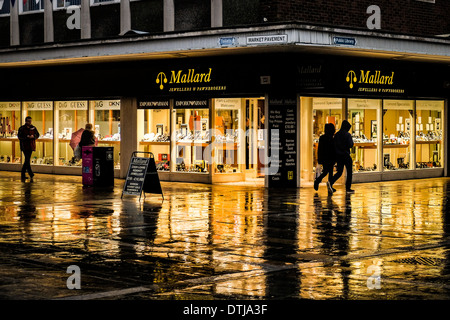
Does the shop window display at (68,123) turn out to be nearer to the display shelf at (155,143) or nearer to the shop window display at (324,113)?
the display shelf at (155,143)

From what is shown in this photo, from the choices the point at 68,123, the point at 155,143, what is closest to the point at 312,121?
the point at 155,143

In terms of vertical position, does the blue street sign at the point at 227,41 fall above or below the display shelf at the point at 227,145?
above

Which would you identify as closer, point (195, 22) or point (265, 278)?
point (265, 278)

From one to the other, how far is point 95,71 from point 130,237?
1442 cm

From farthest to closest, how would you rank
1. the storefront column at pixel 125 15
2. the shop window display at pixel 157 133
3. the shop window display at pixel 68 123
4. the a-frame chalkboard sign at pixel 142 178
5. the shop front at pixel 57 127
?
the shop window display at pixel 68 123 < the shop front at pixel 57 127 < the shop window display at pixel 157 133 < the storefront column at pixel 125 15 < the a-frame chalkboard sign at pixel 142 178

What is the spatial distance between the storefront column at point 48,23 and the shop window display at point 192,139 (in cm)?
509

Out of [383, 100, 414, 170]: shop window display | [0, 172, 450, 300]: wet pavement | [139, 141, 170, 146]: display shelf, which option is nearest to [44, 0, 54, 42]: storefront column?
[139, 141, 170, 146]: display shelf

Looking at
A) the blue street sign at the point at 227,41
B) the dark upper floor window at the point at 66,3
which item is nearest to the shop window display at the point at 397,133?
the blue street sign at the point at 227,41

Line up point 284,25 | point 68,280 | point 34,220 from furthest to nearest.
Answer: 1. point 284,25
2. point 34,220
3. point 68,280

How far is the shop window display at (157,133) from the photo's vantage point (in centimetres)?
2433

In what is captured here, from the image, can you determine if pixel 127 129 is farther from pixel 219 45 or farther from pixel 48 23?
pixel 219 45
